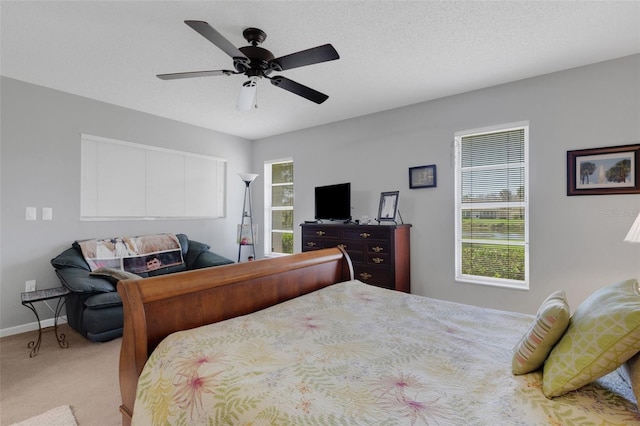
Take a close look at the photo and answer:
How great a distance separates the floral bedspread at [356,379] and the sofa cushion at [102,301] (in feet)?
6.93

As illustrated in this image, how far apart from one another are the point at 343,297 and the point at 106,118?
3880 mm

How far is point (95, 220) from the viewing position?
3783 millimetres

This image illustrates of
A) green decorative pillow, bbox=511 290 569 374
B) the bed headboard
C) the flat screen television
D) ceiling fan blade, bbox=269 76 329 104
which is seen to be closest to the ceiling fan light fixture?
ceiling fan blade, bbox=269 76 329 104

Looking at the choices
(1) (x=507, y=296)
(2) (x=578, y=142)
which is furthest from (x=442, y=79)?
(1) (x=507, y=296)

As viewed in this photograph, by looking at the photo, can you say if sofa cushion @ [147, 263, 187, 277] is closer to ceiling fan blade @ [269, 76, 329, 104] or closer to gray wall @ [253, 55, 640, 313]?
gray wall @ [253, 55, 640, 313]

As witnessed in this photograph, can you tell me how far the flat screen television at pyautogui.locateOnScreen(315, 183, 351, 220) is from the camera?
13.6 feet

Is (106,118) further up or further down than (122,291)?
further up

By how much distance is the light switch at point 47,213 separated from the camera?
3.38 m

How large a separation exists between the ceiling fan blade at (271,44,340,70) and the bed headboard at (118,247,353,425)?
1363mm

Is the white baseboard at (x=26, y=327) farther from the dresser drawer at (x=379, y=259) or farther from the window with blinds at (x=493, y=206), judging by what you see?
the window with blinds at (x=493, y=206)

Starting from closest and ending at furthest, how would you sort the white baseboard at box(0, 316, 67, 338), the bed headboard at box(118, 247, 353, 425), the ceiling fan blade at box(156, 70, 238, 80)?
the bed headboard at box(118, 247, 353, 425), the ceiling fan blade at box(156, 70, 238, 80), the white baseboard at box(0, 316, 67, 338)

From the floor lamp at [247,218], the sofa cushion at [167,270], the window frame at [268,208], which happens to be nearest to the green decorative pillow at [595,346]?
the sofa cushion at [167,270]

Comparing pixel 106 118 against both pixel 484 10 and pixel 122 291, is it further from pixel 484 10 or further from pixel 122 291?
pixel 484 10

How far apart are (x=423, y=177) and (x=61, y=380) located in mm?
3991
